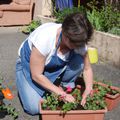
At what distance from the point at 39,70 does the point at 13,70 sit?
6.15ft

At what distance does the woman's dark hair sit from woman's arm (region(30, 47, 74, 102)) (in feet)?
1.51

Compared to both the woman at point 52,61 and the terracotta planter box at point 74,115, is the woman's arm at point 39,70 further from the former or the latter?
the terracotta planter box at point 74,115

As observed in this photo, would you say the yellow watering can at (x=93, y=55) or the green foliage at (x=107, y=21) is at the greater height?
the green foliage at (x=107, y=21)

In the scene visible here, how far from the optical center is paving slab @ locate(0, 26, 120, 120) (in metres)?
4.16

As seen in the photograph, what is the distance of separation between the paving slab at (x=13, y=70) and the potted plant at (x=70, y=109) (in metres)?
0.46

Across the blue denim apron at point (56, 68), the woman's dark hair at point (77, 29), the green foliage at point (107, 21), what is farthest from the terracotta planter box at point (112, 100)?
the green foliage at point (107, 21)

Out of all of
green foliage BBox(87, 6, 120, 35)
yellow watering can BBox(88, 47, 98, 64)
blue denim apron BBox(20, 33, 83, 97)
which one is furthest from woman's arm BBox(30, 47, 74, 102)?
green foliage BBox(87, 6, 120, 35)

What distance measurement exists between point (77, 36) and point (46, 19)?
470cm

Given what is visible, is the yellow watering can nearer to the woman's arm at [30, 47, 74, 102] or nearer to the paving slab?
the paving slab

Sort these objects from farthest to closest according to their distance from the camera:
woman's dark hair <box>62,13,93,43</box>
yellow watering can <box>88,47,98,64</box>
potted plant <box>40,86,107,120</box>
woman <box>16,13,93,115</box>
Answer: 1. yellow watering can <box>88,47,98,64</box>
2. potted plant <box>40,86,107,120</box>
3. woman <box>16,13,93,115</box>
4. woman's dark hair <box>62,13,93,43</box>

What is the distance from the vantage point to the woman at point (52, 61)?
3.42 m

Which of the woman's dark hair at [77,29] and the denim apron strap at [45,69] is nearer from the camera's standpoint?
the woman's dark hair at [77,29]

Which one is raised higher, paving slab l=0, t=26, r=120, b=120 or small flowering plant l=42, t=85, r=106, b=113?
small flowering plant l=42, t=85, r=106, b=113

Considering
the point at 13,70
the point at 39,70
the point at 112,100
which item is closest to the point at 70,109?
the point at 39,70
